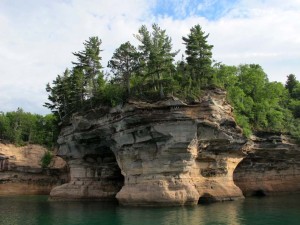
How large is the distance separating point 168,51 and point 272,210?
1874 cm

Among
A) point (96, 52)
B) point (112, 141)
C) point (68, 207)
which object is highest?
point (96, 52)

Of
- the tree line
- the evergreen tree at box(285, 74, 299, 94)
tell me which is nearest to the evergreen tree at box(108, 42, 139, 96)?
the tree line

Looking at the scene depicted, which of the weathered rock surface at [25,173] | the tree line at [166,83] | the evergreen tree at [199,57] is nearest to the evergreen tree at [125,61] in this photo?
the tree line at [166,83]

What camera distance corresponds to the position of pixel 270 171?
159 ft

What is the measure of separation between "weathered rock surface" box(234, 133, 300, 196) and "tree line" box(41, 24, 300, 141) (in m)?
2.79

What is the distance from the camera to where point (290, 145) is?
45125mm

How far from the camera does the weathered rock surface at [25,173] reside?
6116cm

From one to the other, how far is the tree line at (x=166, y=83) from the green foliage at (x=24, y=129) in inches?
740

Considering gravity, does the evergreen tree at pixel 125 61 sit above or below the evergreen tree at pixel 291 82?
below

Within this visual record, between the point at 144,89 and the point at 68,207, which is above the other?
the point at 144,89

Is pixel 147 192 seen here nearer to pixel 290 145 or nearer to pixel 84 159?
pixel 84 159

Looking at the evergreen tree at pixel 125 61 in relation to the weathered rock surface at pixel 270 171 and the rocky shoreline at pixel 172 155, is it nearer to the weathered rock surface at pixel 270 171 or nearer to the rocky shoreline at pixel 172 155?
the rocky shoreline at pixel 172 155

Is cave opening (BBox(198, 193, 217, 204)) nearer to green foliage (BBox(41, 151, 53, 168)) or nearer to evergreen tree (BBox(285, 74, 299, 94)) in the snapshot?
green foliage (BBox(41, 151, 53, 168))

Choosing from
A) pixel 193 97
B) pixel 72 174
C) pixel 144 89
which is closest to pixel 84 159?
pixel 72 174
